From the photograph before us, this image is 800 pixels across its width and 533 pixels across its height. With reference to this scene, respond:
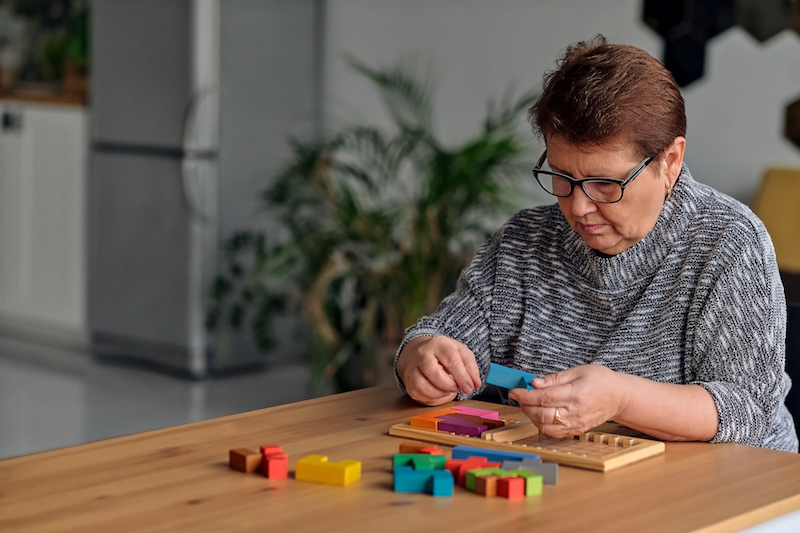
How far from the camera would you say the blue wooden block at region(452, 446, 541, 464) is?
47.7 inches

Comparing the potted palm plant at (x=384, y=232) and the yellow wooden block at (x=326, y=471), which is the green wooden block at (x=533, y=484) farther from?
the potted palm plant at (x=384, y=232)

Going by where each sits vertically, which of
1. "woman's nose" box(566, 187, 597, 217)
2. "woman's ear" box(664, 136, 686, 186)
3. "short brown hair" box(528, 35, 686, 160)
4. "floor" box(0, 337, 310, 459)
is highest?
"short brown hair" box(528, 35, 686, 160)

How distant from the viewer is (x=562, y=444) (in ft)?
4.23

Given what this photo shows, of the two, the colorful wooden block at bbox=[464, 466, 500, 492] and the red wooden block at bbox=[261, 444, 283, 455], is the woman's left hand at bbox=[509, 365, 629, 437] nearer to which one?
the colorful wooden block at bbox=[464, 466, 500, 492]

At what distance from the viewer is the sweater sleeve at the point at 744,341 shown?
139 centimetres

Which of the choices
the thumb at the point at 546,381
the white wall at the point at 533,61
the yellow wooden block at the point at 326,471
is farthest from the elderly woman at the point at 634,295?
the white wall at the point at 533,61

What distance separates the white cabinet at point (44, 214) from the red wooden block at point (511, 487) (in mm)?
3893

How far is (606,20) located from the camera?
3.81 meters

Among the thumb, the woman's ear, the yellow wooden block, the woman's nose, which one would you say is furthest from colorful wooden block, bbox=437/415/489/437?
the woman's ear

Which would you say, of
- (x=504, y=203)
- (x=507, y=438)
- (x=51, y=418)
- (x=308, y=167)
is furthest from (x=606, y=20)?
(x=507, y=438)

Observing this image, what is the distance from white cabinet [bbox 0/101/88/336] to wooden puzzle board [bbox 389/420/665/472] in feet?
12.0

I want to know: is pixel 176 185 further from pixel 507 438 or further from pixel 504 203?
pixel 507 438

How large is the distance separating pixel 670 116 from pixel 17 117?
159 inches

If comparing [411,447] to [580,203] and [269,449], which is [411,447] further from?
[580,203]
